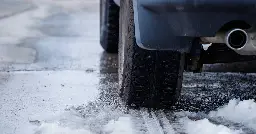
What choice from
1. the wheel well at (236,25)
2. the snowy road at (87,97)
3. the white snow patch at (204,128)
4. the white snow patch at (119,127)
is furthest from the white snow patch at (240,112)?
the wheel well at (236,25)

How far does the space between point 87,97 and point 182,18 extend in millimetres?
1653

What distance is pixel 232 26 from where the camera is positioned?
2.69 metres

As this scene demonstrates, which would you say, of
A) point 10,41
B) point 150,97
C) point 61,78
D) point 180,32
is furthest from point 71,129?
point 10,41

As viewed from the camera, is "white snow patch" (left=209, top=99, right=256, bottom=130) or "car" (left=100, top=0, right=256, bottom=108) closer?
"car" (left=100, top=0, right=256, bottom=108)

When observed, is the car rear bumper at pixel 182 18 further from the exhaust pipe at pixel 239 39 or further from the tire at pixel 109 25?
the tire at pixel 109 25

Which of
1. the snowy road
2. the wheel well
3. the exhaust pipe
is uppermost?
the wheel well

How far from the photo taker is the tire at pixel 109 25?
18.0 feet

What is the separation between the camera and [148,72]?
3.51 metres

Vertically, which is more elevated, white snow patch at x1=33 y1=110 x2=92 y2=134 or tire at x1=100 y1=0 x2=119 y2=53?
tire at x1=100 y1=0 x2=119 y2=53

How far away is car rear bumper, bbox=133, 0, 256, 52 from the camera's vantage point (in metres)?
2.57

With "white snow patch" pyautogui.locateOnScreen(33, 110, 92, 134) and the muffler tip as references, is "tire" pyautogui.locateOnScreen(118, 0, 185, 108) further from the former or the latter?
the muffler tip

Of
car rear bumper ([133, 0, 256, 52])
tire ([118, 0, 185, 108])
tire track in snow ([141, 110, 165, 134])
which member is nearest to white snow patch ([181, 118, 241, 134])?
tire track in snow ([141, 110, 165, 134])

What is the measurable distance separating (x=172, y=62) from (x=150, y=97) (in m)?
0.30

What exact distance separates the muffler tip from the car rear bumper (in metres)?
0.07
